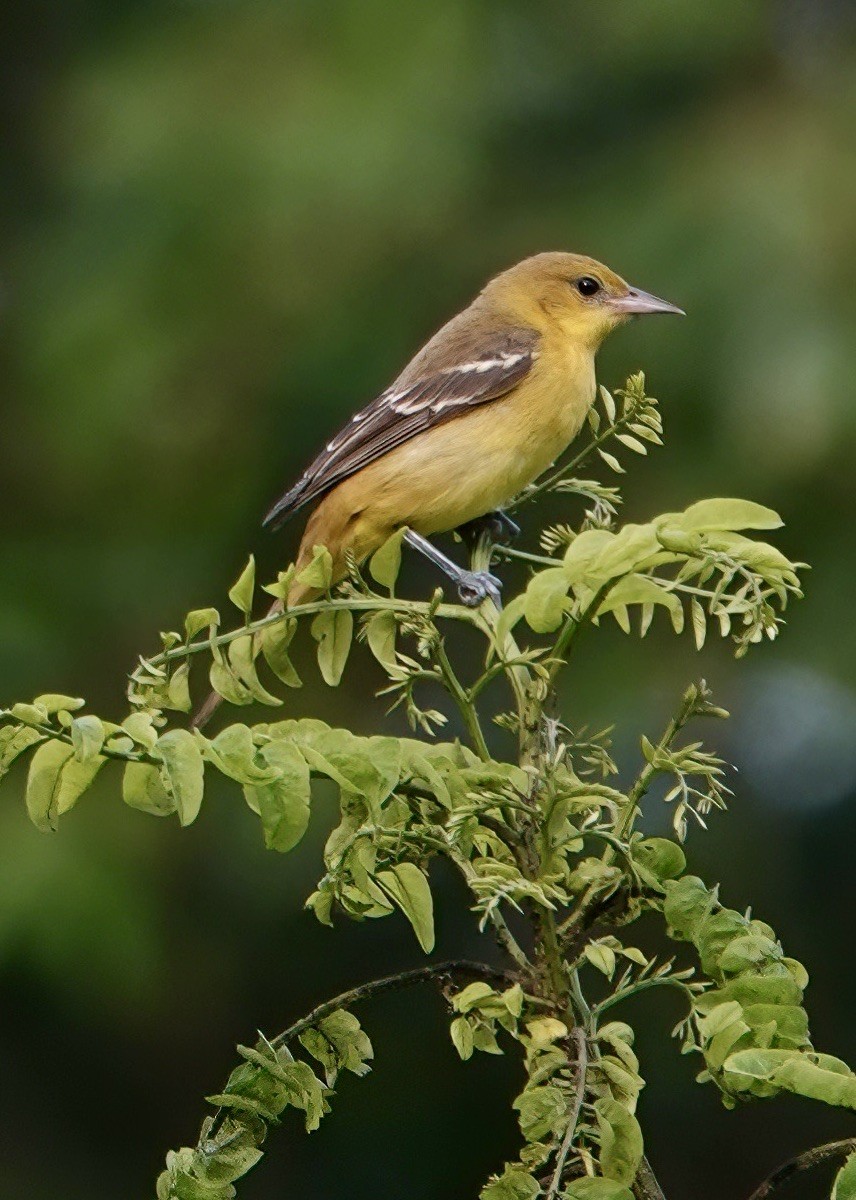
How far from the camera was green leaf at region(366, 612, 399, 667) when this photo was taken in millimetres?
2156

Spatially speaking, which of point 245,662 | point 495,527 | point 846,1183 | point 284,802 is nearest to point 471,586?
point 495,527

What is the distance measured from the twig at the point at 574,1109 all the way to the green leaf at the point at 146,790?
0.49 meters

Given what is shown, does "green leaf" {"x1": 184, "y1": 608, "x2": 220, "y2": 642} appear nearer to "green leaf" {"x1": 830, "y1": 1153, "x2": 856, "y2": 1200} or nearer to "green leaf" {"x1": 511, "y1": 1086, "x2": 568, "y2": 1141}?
"green leaf" {"x1": 511, "y1": 1086, "x2": 568, "y2": 1141}

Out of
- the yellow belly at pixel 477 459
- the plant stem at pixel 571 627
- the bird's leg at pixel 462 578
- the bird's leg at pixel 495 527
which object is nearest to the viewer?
the plant stem at pixel 571 627

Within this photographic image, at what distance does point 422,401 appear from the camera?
449 cm

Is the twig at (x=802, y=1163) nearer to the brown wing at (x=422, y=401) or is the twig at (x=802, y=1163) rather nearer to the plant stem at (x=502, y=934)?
the plant stem at (x=502, y=934)

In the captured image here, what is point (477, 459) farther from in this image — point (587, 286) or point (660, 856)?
point (660, 856)

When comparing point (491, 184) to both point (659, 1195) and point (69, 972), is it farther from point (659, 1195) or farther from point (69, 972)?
point (659, 1195)

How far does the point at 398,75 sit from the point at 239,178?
2.64 feet

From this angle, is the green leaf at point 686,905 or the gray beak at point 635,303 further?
the gray beak at point 635,303

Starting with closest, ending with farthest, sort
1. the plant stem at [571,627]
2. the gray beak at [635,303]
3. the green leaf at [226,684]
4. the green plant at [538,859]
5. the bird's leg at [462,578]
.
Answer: the green plant at [538,859] < the plant stem at [571,627] < the green leaf at [226,684] < the bird's leg at [462,578] < the gray beak at [635,303]

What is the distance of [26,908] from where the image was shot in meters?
6.81

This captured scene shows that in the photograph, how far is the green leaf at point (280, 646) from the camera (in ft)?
7.06

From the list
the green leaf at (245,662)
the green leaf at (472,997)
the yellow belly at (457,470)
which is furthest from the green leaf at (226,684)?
the yellow belly at (457,470)
